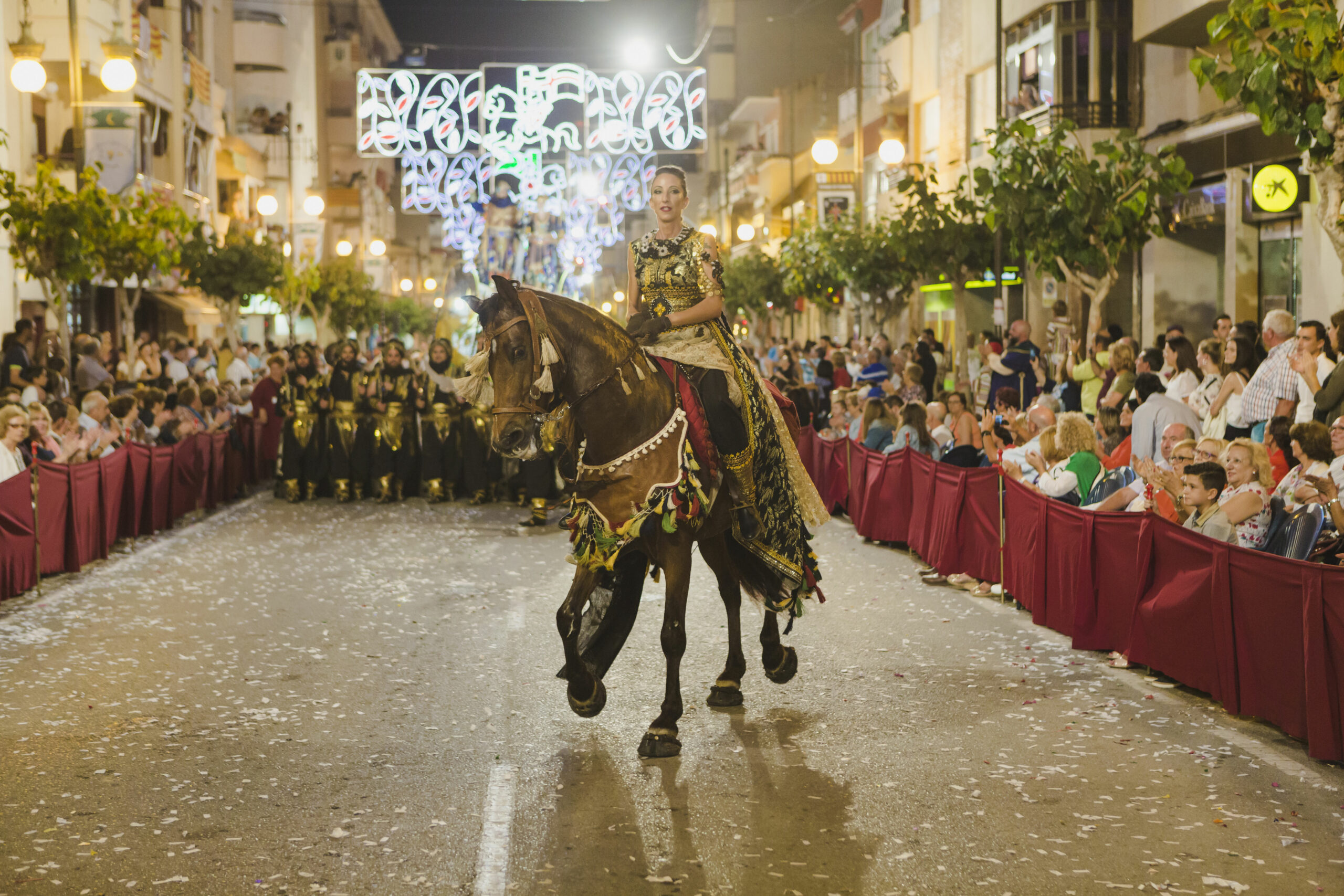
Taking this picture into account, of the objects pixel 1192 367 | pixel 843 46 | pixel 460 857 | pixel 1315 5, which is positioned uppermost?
pixel 843 46

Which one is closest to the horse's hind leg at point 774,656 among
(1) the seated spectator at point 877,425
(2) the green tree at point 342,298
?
(1) the seated spectator at point 877,425

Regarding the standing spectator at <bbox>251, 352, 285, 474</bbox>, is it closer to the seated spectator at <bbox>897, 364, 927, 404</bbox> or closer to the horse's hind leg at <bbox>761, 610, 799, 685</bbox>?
the seated spectator at <bbox>897, 364, 927, 404</bbox>

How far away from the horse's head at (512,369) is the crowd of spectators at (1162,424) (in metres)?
3.96

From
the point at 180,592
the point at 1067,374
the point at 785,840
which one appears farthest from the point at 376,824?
the point at 1067,374

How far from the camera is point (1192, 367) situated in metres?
14.0

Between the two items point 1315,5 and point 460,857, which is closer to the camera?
point 460,857

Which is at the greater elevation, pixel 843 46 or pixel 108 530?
pixel 843 46

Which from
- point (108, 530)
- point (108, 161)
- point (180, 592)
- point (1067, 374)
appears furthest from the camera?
point (108, 161)

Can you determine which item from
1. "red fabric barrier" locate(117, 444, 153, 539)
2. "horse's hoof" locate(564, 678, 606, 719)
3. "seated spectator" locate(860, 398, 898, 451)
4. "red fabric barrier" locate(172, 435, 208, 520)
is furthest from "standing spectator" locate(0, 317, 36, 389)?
"horse's hoof" locate(564, 678, 606, 719)

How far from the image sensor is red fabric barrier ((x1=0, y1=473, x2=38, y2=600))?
11.0m

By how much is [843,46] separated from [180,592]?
63865 mm

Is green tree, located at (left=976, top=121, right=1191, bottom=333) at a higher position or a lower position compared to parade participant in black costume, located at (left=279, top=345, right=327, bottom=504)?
higher

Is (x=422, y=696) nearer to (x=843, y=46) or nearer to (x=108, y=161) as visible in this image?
(x=108, y=161)

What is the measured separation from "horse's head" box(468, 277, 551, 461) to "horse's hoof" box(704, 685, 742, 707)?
197 cm
